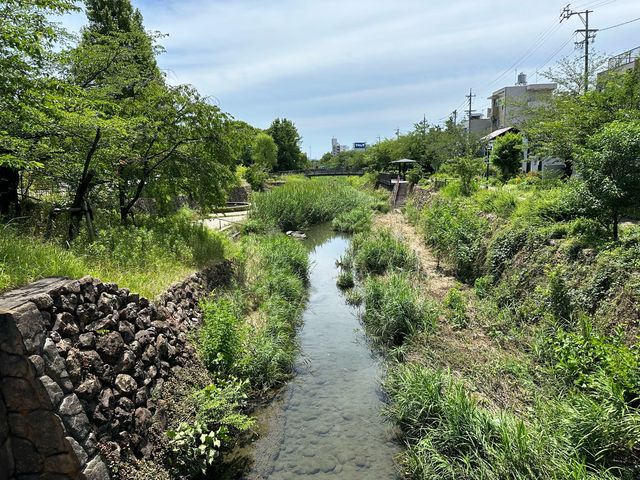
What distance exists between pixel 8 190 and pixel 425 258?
13.0 meters

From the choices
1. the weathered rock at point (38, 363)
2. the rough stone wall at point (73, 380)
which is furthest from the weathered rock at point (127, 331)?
the weathered rock at point (38, 363)

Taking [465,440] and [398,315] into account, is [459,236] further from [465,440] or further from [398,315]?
[465,440]

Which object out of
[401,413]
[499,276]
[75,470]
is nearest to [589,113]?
[499,276]

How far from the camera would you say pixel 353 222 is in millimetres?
25672

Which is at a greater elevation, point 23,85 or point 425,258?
point 23,85

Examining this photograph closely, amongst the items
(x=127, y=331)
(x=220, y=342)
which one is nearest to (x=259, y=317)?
(x=220, y=342)

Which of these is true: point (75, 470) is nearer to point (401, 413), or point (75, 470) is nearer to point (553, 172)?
point (401, 413)

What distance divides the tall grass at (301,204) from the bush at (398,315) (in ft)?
39.4

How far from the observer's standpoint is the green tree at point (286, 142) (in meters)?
70.6

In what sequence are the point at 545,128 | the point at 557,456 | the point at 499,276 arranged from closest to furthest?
the point at 557,456 < the point at 499,276 < the point at 545,128

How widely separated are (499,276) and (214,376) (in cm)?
Answer: 791

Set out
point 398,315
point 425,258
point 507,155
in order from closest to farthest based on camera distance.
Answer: point 398,315 < point 425,258 < point 507,155

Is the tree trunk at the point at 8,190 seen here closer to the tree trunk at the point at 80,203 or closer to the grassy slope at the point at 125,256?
the tree trunk at the point at 80,203

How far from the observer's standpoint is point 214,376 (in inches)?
272
